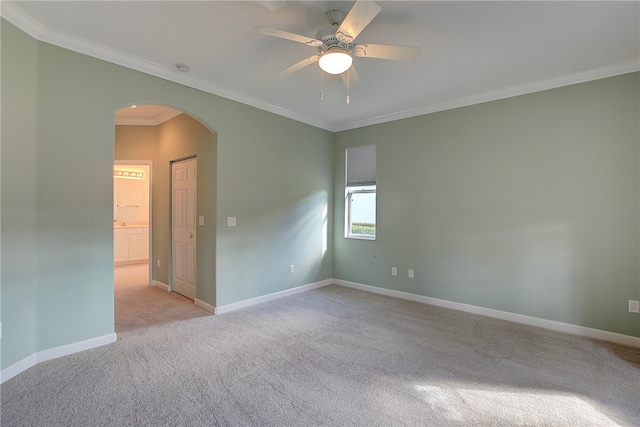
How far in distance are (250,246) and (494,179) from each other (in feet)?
10.7

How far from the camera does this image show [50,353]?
252cm

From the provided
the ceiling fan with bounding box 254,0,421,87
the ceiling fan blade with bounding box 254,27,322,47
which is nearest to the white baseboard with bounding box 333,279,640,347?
the ceiling fan with bounding box 254,0,421,87

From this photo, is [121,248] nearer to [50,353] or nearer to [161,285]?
[161,285]

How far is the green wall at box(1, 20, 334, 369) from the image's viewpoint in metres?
2.29

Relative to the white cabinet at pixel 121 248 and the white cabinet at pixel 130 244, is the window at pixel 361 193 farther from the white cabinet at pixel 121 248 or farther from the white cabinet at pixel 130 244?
the white cabinet at pixel 121 248

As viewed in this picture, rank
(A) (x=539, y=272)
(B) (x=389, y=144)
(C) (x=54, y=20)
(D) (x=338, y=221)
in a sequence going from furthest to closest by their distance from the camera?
(D) (x=338, y=221), (B) (x=389, y=144), (A) (x=539, y=272), (C) (x=54, y=20)

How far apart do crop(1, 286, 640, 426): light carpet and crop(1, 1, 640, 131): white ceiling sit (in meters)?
2.71

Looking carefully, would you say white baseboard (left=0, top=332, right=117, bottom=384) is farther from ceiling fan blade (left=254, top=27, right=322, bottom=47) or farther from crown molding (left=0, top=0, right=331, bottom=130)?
ceiling fan blade (left=254, top=27, right=322, bottom=47)

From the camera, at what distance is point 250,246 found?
4039 mm

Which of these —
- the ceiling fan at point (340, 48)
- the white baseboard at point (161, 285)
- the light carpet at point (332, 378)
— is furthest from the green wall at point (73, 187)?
the ceiling fan at point (340, 48)

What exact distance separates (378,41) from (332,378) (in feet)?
9.23

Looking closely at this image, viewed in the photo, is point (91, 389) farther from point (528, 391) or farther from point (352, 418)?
Answer: point (528, 391)

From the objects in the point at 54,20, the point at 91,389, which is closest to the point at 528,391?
the point at 91,389

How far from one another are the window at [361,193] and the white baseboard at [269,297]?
97 centimetres
